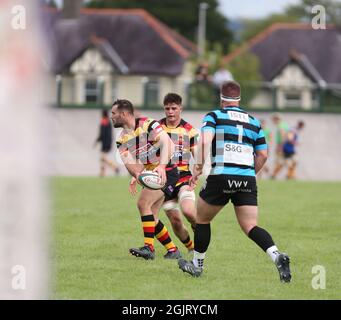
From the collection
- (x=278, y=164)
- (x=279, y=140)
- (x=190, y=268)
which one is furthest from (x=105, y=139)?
(x=190, y=268)

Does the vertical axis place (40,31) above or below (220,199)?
above

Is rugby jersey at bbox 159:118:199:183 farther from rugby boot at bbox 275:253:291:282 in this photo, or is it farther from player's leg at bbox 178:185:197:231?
rugby boot at bbox 275:253:291:282

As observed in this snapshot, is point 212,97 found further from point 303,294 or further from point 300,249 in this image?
point 303,294

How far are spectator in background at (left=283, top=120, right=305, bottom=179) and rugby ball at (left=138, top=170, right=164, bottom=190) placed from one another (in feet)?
74.5

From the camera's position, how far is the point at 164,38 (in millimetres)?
75062

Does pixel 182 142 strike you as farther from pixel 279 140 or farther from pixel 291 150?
pixel 279 140

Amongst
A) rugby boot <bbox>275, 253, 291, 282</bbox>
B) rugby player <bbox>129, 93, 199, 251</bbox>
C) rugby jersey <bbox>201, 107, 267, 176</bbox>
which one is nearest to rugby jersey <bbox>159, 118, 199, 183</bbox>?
rugby player <bbox>129, 93, 199, 251</bbox>

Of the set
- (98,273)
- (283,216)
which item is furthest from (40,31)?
(283,216)

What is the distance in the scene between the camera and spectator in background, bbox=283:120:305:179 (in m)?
33.6

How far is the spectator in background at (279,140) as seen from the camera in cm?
3406

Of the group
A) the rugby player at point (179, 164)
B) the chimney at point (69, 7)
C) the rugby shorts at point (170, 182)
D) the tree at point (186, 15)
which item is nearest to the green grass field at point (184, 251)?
the rugby player at point (179, 164)

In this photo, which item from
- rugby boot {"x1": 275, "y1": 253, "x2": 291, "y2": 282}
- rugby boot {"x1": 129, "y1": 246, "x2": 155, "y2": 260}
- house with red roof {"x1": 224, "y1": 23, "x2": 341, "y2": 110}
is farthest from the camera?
house with red roof {"x1": 224, "y1": 23, "x2": 341, "y2": 110}

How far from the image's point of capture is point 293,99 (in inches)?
1842

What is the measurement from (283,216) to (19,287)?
1329 centimetres
